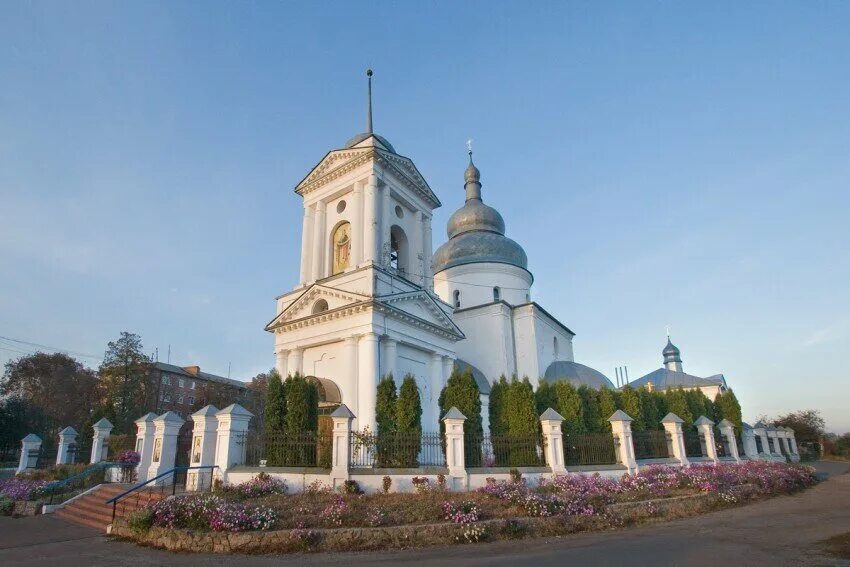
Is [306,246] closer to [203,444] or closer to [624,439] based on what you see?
[203,444]

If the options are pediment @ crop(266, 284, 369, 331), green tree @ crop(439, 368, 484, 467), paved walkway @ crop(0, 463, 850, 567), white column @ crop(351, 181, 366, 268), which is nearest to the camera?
paved walkway @ crop(0, 463, 850, 567)

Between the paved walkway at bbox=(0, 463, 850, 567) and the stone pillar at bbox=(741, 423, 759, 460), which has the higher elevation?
the stone pillar at bbox=(741, 423, 759, 460)

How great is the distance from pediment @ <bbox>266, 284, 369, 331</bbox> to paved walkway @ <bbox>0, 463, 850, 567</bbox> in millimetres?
10144

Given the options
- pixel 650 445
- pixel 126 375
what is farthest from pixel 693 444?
pixel 126 375

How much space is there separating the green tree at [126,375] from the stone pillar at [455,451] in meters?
30.5

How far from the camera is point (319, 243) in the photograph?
22.8 metres

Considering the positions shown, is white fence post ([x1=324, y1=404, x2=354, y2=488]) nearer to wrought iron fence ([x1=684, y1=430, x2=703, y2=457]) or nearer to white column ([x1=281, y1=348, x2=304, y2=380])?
white column ([x1=281, y1=348, x2=304, y2=380])

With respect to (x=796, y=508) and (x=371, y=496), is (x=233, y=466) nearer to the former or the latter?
(x=371, y=496)

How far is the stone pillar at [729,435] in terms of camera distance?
23619mm

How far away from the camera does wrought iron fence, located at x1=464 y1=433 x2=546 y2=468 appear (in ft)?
50.2

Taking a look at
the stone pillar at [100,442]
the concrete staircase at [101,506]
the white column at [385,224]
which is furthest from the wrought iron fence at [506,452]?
the stone pillar at [100,442]

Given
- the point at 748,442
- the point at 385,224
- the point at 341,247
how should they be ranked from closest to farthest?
the point at 385,224 → the point at 341,247 → the point at 748,442

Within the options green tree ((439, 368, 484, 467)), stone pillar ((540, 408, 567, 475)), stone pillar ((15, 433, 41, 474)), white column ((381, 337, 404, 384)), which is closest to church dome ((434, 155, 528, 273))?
white column ((381, 337, 404, 384))

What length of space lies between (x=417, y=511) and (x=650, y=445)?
12.0m
